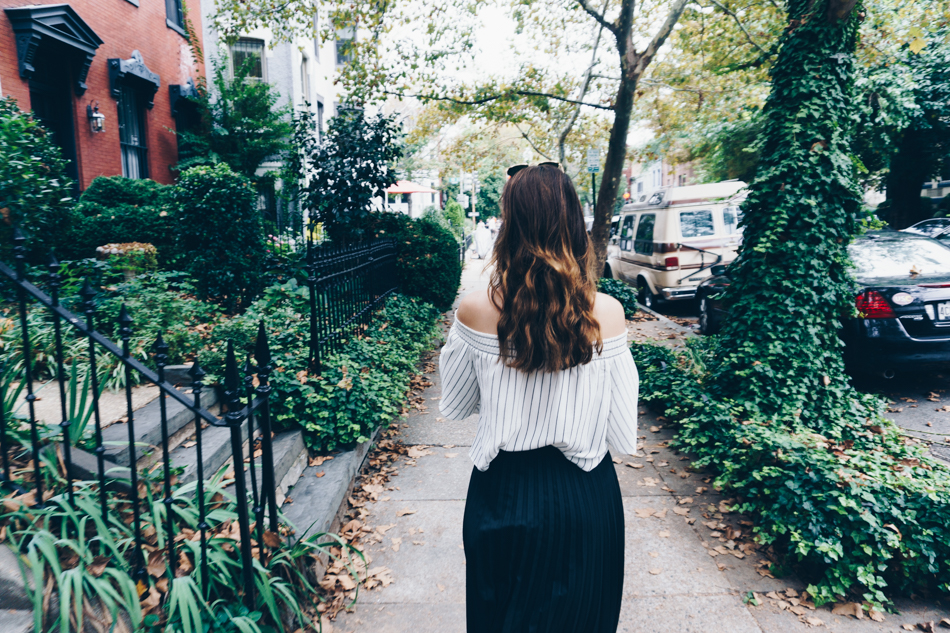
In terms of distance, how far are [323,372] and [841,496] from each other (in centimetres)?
366

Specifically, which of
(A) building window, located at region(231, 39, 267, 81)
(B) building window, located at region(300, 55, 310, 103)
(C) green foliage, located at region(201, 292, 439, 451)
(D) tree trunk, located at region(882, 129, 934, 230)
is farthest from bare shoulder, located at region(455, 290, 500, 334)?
(B) building window, located at region(300, 55, 310, 103)

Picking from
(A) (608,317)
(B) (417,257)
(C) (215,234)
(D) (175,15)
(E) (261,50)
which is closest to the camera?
(A) (608,317)

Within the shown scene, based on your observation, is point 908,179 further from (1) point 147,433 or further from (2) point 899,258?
(1) point 147,433

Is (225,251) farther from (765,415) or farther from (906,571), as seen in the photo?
(906,571)

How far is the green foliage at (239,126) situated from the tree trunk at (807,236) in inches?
477

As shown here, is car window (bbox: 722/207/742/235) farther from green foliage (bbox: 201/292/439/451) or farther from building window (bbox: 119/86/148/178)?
building window (bbox: 119/86/148/178)

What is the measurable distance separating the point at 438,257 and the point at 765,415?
654cm

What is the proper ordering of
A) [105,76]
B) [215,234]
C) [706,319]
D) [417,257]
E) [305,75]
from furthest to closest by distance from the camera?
[305,75] < [105,76] < [417,257] < [706,319] < [215,234]

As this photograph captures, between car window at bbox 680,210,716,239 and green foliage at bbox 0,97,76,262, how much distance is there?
9.36 meters

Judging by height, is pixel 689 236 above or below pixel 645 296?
above

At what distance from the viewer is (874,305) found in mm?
5754

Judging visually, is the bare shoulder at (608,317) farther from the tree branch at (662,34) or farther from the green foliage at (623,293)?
the green foliage at (623,293)

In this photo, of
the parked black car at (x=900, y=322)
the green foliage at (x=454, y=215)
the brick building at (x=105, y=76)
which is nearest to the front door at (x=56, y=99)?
the brick building at (x=105, y=76)

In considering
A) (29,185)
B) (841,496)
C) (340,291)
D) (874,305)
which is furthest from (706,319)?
(29,185)
